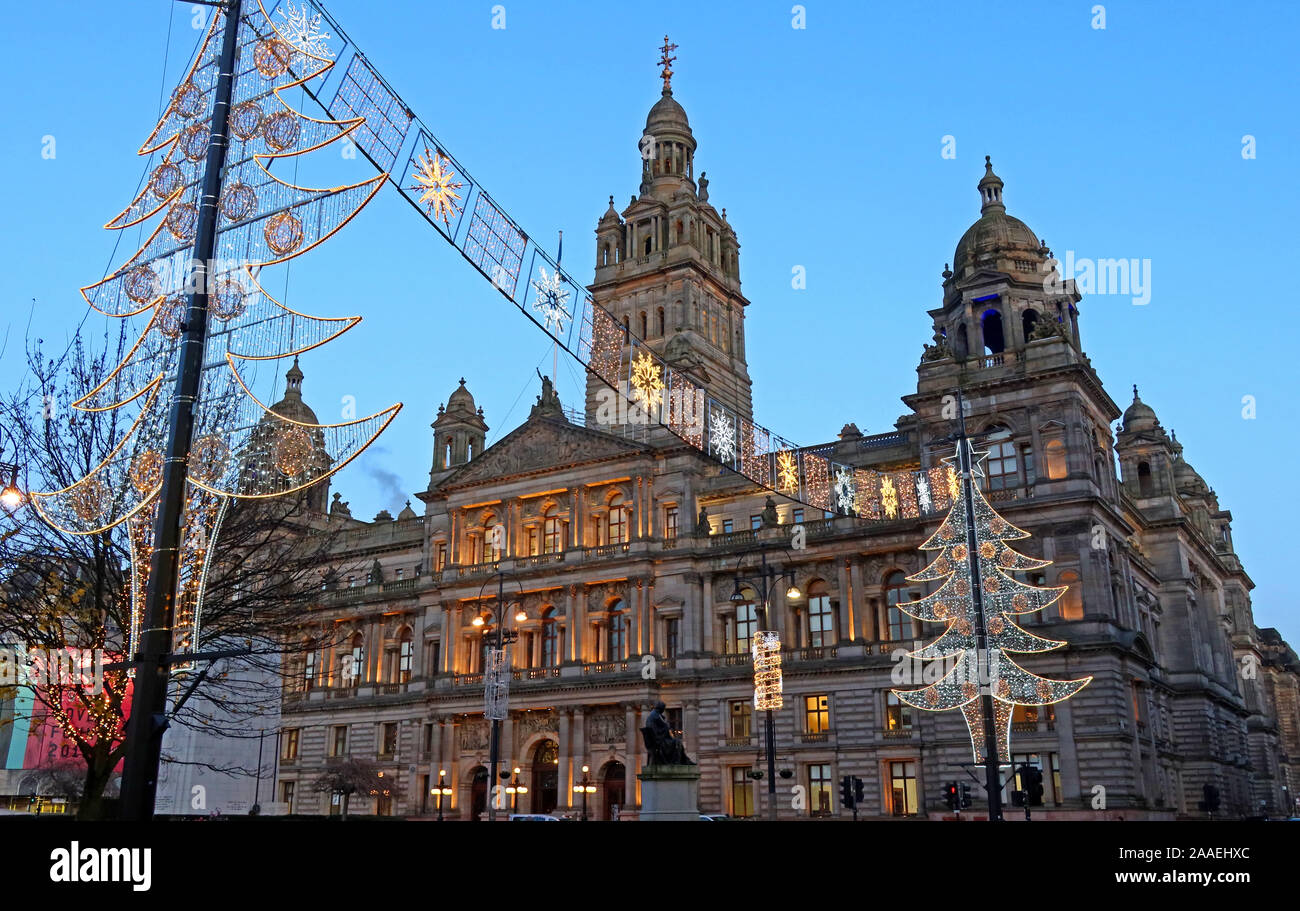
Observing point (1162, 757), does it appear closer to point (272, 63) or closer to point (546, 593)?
point (546, 593)

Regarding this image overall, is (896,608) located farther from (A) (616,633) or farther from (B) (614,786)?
(B) (614,786)

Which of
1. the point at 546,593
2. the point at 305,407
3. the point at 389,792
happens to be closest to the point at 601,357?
the point at 546,593

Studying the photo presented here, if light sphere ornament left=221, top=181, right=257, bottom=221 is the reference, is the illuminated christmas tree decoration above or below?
below

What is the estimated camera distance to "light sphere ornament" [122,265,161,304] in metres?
14.6

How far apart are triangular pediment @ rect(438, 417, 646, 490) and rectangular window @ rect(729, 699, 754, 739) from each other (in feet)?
46.4

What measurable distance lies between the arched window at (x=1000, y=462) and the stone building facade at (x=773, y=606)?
0.14m

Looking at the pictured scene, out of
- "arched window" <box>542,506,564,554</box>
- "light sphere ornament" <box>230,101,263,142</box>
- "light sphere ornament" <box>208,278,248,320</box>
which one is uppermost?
"arched window" <box>542,506,564,554</box>

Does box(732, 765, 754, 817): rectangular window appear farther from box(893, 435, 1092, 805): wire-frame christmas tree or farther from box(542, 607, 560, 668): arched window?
box(542, 607, 560, 668): arched window

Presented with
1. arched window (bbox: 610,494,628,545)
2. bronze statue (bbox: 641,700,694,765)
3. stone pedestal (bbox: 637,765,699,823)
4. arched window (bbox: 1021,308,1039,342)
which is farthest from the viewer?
arched window (bbox: 610,494,628,545)

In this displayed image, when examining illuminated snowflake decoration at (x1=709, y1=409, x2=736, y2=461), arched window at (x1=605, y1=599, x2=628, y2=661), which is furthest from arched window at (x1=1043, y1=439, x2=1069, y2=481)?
illuminated snowflake decoration at (x1=709, y1=409, x2=736, y2=461)

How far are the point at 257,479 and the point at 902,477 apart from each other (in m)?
33.0

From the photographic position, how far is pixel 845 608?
5262 cm

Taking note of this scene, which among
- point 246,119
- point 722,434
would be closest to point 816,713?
point 722,434
